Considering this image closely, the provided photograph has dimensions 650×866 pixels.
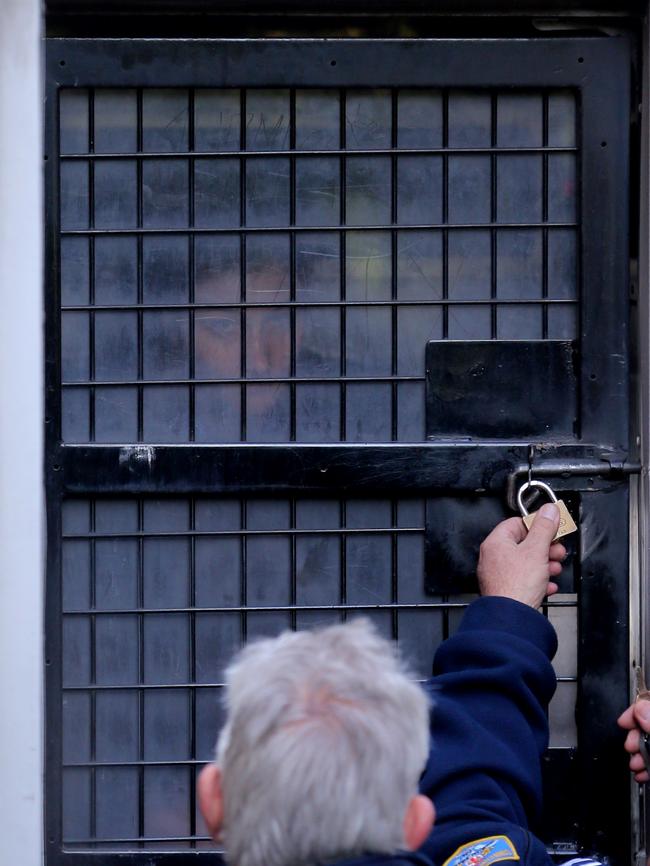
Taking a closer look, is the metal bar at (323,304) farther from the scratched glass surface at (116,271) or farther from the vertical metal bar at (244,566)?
the vertical metal bar at (244,566)

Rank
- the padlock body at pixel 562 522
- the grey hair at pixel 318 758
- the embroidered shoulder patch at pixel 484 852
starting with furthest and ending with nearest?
the padlock body at pixel 562 522, the embroidered shoulder patch at pixel 484 852, the grey hair at pixel 318 758

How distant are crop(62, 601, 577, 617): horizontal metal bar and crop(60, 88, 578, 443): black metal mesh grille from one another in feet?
1.00

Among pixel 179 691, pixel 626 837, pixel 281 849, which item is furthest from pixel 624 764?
pixel 281 849

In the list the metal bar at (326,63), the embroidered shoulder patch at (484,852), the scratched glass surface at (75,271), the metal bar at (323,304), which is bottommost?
the embroidered shoulder patch at (484,852)

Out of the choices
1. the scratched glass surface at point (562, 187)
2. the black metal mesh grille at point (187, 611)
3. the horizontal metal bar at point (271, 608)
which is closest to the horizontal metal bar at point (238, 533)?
the black metal mesh grille at point (187, 611)

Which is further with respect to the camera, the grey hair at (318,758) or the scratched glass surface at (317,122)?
the scratched glass surface at (317,122)

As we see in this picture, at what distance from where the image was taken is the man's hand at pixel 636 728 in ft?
5.41

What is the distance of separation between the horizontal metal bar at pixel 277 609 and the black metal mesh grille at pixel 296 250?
0.30 metres

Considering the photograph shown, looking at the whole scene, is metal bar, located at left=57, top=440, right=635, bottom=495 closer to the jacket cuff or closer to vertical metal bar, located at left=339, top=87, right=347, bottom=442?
vertical metal bar, located at left=339, top=87, right=347, bottom=442

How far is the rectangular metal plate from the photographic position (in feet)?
5.77

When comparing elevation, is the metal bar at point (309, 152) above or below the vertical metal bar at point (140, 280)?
above

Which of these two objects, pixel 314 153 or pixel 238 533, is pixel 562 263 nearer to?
pixel 314 153

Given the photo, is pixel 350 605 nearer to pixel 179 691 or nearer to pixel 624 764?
pixel 179 691

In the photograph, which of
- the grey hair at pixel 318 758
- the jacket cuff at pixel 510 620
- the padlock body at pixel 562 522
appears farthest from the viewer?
the padlock body at pixel 562 522
